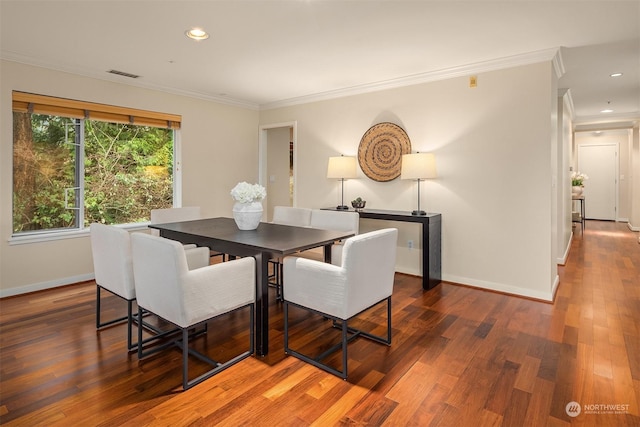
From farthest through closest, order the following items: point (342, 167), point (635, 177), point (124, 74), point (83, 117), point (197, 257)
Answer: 1. point (635, 177)
2. point (342, 167)
3. point (124, 74)
4. point (83, 117)
5. point (197, 257)

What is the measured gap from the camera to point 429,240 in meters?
3.87

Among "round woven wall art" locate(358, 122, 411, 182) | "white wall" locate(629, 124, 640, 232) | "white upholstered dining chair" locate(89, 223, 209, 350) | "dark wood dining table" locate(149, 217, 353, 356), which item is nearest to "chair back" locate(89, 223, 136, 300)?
"white upholstered dining chair" locate(89, 223, 209, 350)

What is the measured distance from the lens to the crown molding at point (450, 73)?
3.41 m

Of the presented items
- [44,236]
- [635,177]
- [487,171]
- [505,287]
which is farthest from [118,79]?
[635,177]

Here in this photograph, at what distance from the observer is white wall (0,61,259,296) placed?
354cm

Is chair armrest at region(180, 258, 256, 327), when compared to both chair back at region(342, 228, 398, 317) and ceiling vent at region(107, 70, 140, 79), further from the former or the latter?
ceiling vent at region(107, 70, 140, 79)

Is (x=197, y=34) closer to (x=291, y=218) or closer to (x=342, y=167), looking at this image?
(x=291, y=218)

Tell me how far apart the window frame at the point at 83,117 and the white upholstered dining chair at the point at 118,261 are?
1637 millimetres

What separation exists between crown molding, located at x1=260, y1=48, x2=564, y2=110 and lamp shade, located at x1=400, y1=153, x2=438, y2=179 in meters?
0.92

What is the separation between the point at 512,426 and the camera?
5.62 feet

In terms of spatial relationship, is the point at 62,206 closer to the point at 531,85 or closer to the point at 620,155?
the point at 531,85

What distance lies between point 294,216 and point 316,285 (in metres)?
1.74

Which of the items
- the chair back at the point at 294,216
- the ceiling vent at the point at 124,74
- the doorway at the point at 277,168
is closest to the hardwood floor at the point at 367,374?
the chair back at the point at 294,216

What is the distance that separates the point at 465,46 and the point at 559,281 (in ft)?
9.48
